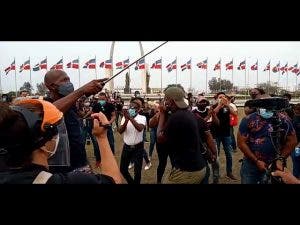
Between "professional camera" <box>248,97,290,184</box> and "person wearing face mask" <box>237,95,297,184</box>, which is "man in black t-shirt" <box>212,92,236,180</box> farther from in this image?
"professional camera" <box>248,97,290,184</box>

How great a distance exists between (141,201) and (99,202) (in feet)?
0.51

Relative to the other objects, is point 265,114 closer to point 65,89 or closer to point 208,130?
point 208,130

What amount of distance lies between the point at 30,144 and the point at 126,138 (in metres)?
4.83

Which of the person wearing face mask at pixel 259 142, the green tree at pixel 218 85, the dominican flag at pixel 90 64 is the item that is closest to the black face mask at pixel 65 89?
the person wearing face mask at pixel 259 142

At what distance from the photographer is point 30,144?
151 centimetres

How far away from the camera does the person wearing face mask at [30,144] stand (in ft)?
4.84

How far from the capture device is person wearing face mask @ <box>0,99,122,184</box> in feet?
4.84

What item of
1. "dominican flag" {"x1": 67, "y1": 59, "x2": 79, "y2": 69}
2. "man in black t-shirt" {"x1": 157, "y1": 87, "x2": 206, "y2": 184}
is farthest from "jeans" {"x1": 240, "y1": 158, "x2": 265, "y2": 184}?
"dominican flag" {"x1": 67, "y1": 59, "x2": 79, "y2": 69}

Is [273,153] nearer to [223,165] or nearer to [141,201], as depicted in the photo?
[141,201]
